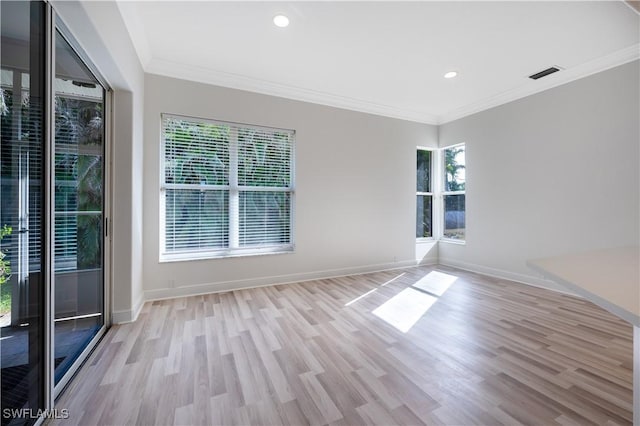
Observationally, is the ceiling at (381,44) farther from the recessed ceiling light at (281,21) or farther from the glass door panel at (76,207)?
the glass door panel at (76,207)

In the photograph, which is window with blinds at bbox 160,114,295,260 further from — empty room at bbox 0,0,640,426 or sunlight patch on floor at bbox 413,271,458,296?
sunlight patch on floor at bbox 413,271,458,296

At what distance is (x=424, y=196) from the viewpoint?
18.0 feet

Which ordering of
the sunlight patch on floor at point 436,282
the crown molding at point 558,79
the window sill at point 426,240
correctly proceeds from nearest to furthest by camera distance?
1. the crown molding at point 558,79
2. the sunlight patch on floor at point 436,282
3. the window sill at point 426,240

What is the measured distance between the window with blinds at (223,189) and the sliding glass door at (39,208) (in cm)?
133

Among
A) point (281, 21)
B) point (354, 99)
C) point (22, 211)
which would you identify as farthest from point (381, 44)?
point (22, 211)

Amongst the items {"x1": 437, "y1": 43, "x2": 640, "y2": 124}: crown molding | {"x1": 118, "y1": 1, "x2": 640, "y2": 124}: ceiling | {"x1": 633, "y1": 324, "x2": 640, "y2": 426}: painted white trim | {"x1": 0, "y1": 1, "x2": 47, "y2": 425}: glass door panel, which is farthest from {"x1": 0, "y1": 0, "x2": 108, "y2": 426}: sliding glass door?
{"x1": 437, "y1": 43, "x2": 640, "y2": 124}: crown molding

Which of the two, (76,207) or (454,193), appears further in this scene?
(454,193)

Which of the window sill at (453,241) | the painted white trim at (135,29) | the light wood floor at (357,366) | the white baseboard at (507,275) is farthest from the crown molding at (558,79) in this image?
the painted white trim at (135,29)

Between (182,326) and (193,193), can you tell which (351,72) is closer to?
(193,193)

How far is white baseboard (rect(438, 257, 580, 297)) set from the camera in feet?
12.4

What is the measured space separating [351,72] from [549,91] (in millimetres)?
2791

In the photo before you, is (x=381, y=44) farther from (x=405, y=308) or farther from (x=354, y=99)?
(x=405, y=308)

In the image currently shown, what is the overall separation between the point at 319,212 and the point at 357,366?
2.60m

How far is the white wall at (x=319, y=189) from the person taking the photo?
11.0ft
